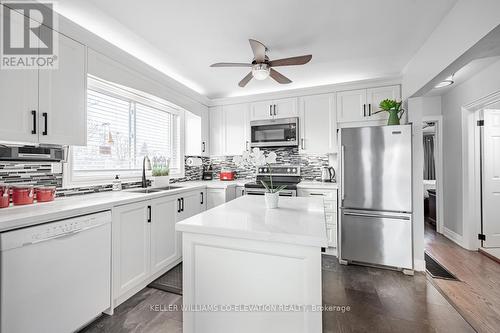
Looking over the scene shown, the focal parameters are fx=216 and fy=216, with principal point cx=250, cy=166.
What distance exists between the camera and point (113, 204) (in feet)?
6.04

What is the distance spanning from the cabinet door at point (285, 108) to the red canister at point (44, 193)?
118 inches

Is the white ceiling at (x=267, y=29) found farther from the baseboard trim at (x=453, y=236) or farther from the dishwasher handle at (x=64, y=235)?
the baseboard trim at (x=453, y=236)

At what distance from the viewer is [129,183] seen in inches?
105

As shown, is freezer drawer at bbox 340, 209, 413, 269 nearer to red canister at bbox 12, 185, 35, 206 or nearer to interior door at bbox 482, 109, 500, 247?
interior door at bbox 482, 109, 500, 247

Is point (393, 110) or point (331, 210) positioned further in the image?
point (331, 210)

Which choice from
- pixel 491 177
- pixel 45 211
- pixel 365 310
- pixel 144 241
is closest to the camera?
pixel 45 211

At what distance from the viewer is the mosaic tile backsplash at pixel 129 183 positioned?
66.7 inches

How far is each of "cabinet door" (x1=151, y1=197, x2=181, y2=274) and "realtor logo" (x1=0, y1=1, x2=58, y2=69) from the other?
4.79 feet

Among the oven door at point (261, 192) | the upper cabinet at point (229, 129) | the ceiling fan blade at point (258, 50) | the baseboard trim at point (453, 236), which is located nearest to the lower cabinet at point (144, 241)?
the oven door at point (261, 192)

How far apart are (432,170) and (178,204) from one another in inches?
234

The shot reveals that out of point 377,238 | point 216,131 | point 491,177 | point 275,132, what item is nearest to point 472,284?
point 377,238

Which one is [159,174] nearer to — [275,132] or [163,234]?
[163,234]

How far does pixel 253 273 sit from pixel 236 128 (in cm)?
310

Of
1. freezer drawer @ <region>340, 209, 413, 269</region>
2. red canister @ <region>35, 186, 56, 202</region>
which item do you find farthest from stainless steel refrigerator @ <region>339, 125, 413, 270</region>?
red canister @ <region>35, 186, 56, 202</region>
